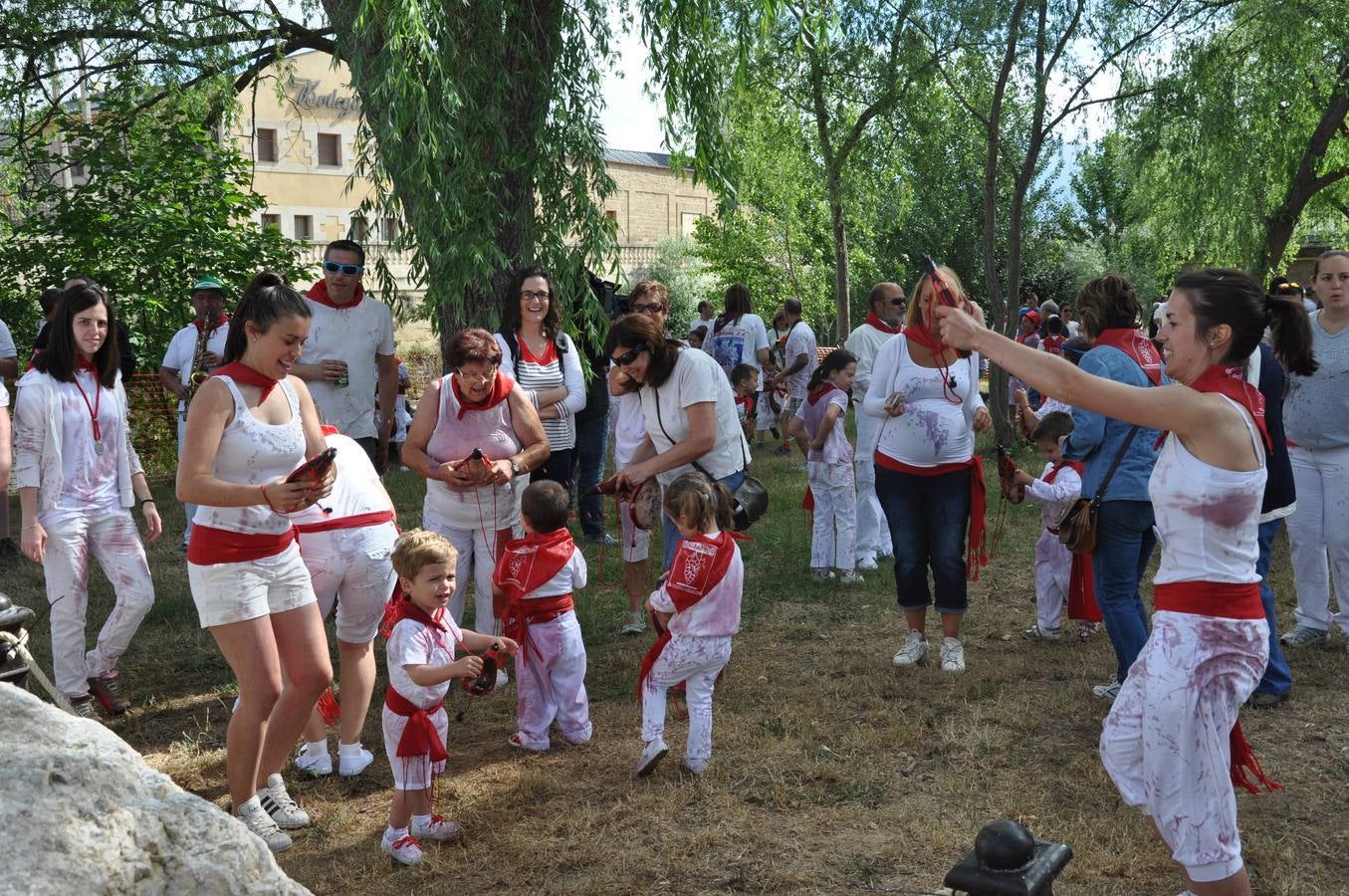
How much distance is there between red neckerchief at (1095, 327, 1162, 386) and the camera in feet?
17.3

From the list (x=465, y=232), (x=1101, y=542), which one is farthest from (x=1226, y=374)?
(x=465, y=232)

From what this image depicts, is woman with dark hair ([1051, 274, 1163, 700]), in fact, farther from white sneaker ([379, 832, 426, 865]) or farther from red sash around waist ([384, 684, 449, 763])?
white sneaker ([379, 832, 426, 865])

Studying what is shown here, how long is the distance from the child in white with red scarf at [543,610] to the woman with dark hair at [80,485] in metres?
2.00

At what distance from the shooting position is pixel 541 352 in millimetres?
6664

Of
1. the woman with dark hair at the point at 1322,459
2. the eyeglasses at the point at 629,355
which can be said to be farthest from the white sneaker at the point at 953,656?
the eyeglasses at the point at 629,355

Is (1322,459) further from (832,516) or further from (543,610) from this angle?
(543,610)

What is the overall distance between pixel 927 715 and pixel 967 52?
12.1 metres

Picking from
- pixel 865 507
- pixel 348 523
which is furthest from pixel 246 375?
pixel 865 507

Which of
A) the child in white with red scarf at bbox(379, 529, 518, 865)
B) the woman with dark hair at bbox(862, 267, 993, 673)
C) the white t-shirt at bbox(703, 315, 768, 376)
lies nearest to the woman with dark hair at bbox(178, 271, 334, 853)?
the child in white with red scarf at bbox(379, 529, 518, 865)

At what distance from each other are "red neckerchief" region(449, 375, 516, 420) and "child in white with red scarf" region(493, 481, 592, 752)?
0.54m

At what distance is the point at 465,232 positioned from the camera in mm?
7156

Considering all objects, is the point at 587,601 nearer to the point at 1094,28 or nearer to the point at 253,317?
the point at 253,317

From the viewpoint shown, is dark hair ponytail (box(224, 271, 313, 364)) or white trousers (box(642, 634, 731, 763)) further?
white trousers (box(642, 634, 731, 763))

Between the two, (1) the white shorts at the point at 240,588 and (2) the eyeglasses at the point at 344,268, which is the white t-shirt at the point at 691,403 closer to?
(2) the eyeglasses at the point at 344,268
